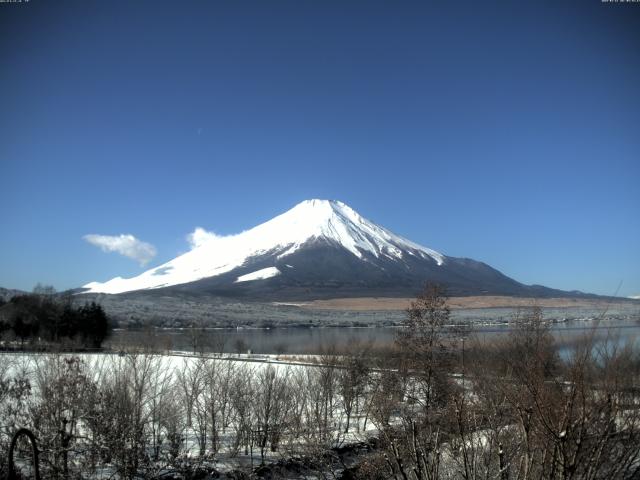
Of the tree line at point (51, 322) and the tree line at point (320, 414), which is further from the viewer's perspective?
the tree line at point (51, 322)

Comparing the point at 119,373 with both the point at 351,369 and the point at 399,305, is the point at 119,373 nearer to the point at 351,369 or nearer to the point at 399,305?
the point at 351,369

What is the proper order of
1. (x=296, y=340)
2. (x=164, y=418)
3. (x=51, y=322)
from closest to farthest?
(x=164, y=418) < (x=51, y=322) < (x=296, y=340)

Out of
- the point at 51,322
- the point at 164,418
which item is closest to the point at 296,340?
the point at 51,322

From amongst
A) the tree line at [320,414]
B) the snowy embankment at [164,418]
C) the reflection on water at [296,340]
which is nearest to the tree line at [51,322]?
the reflection on water at [296,340]

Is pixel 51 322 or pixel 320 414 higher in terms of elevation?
pixel 51 322

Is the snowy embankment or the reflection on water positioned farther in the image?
the snowy embankment

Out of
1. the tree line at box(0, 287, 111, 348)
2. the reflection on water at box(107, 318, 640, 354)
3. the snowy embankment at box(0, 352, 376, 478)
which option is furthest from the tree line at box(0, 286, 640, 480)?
the tree line at box(0, 287, 111, 348)

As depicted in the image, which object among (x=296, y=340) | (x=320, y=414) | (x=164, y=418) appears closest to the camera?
(x=164, y=418)

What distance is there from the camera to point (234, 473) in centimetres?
1748

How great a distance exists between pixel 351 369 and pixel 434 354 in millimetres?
5993

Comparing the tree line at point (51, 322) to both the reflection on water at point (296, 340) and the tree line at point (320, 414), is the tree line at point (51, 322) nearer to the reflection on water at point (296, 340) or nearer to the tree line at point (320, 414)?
the reflection on water at point (296, 340)

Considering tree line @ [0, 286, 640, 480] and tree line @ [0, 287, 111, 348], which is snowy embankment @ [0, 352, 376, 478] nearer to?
tree line @ [0, 286, 640, 480]

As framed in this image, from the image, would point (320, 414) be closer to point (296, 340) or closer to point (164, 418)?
point (164, 418)

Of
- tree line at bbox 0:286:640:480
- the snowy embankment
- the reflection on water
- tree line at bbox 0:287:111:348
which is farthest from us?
tree line at bbox 0:287:111:348
